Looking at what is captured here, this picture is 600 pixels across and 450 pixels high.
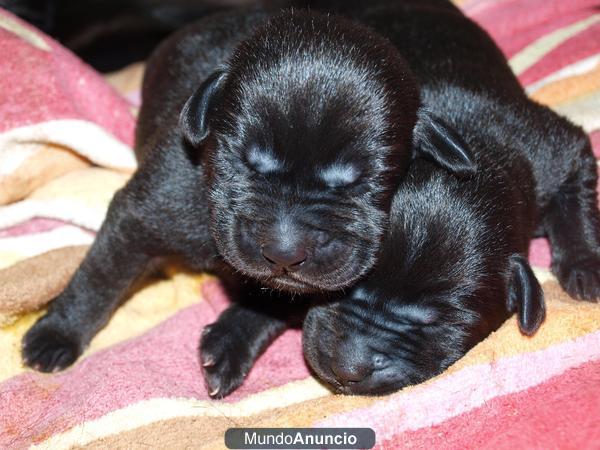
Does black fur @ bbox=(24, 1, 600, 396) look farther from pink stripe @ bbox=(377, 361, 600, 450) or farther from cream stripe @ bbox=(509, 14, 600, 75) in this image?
cream stripe @ bbox=(509, 14, 600, 75)

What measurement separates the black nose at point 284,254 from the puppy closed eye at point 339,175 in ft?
0.67

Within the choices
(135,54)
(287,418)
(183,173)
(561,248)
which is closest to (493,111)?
(561,248)

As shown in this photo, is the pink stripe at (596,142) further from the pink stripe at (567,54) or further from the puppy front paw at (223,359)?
the puppy front paw at (223,359)

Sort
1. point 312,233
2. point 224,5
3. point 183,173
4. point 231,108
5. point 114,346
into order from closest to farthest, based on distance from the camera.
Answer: point 312,233 → point 231,108 → point 183,173 → point 114,346 → point 224,5

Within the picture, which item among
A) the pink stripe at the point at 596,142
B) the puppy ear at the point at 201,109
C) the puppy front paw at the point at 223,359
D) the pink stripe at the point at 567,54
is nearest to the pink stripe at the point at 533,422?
the puppy front paw at the point at 223,359

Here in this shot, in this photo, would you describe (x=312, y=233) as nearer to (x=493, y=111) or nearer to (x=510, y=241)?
(x=510, y=241)

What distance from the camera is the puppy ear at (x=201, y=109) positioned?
2639 millimetres

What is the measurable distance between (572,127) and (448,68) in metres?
0.50

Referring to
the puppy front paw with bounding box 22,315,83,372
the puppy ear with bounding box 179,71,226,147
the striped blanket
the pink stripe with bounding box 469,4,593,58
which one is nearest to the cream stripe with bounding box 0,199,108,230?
the striped blanket

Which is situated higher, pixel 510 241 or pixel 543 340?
pixel 510 241

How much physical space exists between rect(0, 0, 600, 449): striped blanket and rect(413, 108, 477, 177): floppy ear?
0.49 metres

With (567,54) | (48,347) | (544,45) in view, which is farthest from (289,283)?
(544,45)

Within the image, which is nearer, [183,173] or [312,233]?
[312,233]

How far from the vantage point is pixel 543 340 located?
2.59 m
